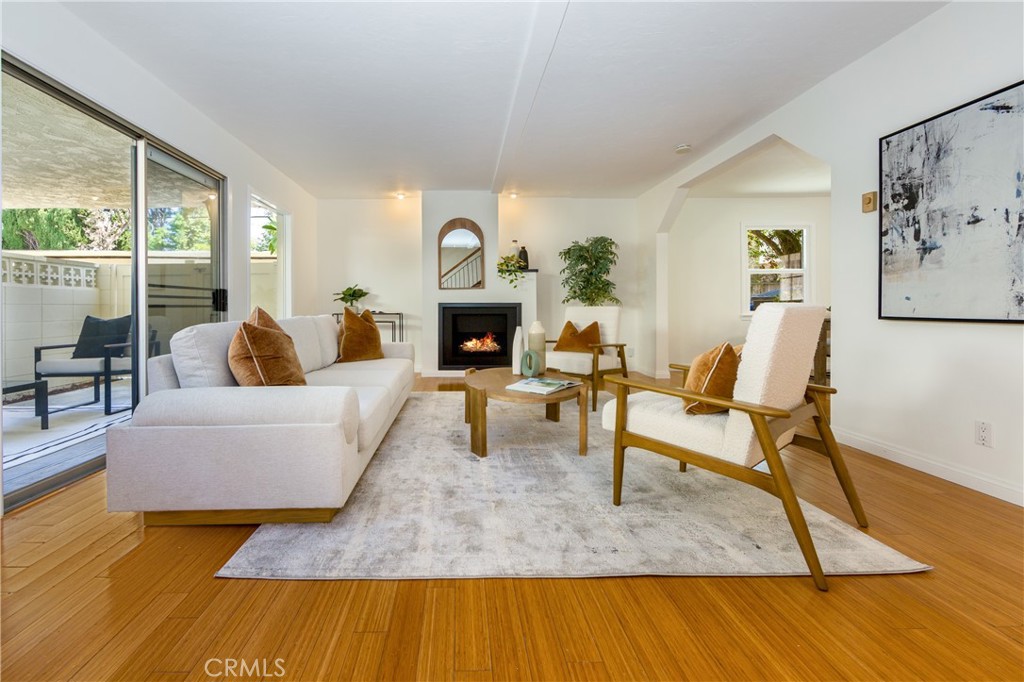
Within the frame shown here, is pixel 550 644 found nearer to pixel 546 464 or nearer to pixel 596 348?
pixel 546 464

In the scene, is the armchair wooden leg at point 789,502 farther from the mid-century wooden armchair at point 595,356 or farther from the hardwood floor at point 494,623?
the mid-century wooden armchair at point 595,356

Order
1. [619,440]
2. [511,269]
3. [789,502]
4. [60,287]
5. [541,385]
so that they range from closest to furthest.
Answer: [789,502]
[619,440]
[60,287]
[541,385]
[511,269]

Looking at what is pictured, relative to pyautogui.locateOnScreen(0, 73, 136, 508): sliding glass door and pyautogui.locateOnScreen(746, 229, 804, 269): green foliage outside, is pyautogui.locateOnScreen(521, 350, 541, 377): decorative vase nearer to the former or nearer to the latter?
pyautogui.locateOnScreen(0, 73, 136, 508): sliding glass door

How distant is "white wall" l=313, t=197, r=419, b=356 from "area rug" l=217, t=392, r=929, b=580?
175 inches

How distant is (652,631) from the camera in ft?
4.19

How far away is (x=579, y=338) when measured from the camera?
4676mm

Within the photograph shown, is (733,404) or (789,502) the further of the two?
(733,404)

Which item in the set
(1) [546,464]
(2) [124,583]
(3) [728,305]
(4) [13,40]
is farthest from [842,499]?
(3) [728,305]

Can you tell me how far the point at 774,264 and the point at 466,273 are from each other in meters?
4.61

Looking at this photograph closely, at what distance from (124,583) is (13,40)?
8.37ft

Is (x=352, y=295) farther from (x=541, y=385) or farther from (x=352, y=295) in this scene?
(x=541, y=385)

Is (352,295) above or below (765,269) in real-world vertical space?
below

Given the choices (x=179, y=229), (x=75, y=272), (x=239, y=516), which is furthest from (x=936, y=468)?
(x=179, y=229)

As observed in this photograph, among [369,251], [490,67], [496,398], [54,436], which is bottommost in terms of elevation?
[54,436]
